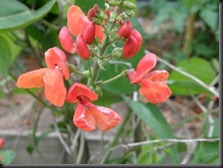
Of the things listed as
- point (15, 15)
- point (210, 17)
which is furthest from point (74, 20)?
point (210, 17)

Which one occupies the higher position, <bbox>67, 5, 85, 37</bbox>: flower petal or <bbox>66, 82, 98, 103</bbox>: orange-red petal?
<bbox>67, 5, 85, 37</bbox>: flower petal

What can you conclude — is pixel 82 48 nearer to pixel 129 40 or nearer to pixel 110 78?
pixel 129 40

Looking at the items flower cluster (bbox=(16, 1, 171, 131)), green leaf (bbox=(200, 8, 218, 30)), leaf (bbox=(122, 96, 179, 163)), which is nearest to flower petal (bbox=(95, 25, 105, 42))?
flower cluster (bbox=(16, 1, 171, 131))

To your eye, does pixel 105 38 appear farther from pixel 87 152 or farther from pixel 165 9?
pixel 165 9

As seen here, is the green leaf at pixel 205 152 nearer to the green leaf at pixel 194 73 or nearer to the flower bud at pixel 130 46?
the green leaf at pixel 194 73

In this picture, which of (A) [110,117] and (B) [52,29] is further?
(B) [52,29]

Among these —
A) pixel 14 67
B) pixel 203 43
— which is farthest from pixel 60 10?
pixel 203 43

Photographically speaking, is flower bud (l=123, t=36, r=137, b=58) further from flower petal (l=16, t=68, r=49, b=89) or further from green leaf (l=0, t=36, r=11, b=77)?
green leaf (l=0, t=36, r=11, b=77)

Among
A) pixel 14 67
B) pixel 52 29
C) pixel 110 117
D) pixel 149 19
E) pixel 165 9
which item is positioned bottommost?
pixel 149 19
